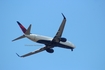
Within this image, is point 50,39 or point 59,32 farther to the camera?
point 50,39

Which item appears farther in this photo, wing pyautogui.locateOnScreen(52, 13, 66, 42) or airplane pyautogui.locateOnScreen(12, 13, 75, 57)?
airplane pyautogui.locateOnScreen(12, 13, 75, 57)

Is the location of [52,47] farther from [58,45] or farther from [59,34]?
[59,34]

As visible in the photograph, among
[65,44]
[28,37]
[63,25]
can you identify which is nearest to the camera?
[63,25]

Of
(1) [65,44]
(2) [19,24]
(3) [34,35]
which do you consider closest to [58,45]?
(1) [65,44]

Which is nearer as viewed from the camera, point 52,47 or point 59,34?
point 59,34

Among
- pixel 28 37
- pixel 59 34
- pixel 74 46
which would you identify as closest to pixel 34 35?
pixel 28 37

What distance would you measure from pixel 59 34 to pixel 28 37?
7.87 m

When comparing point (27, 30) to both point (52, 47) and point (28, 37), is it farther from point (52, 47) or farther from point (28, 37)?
point (52, 47)

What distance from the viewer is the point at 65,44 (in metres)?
71.5

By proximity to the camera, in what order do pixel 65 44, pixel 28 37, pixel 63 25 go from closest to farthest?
pixel 63 25 < pixel 28 37 < pixel 65 44

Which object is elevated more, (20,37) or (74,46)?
(74,46)

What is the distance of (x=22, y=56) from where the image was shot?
74.8 m

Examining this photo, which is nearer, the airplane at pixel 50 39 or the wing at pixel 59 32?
the wing at pixel 59 32

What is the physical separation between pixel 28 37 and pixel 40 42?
11.1 ft
